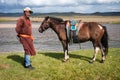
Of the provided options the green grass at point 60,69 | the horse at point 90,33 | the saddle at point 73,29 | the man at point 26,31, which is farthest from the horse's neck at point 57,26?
the man at point 26,31

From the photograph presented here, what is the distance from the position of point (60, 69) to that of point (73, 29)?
7.47ft

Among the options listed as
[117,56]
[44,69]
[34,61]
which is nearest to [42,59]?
[34,61]

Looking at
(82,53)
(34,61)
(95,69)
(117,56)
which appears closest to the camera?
(95,69)

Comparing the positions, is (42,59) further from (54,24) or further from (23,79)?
(23,79)

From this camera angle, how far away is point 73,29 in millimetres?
13375

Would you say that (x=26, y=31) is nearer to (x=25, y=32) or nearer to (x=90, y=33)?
(x=25, y=32)

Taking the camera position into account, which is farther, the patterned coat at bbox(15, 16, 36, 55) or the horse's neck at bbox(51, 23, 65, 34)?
the horse's neck at bbox(51, 23, 65, 34)

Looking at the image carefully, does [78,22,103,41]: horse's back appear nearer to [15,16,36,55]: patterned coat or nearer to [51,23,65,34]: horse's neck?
[51,23,65,34]: horse's neck

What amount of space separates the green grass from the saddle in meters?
1.21

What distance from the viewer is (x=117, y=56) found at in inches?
589

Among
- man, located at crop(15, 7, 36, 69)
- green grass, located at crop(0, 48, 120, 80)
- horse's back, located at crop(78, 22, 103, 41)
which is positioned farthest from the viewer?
horse's back, located at crop(78, 22, 103, 41)

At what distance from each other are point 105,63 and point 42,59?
3.43 meters

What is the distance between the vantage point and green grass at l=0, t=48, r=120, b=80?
37.8 feet

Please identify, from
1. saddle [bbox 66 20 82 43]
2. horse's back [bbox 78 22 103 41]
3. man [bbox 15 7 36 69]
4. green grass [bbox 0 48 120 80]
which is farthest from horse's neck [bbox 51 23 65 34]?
man [bbox 15 7 36 69]
